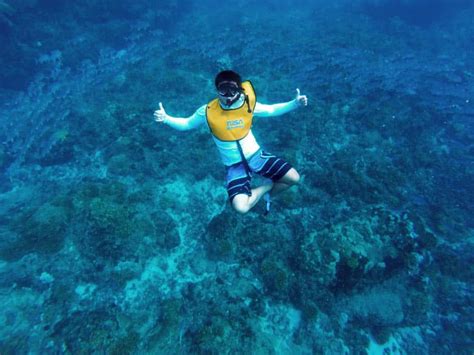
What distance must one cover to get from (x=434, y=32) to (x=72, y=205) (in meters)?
27.2

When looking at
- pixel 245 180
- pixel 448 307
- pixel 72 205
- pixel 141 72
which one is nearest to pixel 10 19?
pixel 141 72

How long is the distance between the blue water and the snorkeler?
2.90 m

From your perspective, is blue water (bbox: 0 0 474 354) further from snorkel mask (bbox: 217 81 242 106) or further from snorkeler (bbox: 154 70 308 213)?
snorkel mask (bbox: 217 81 242 106)

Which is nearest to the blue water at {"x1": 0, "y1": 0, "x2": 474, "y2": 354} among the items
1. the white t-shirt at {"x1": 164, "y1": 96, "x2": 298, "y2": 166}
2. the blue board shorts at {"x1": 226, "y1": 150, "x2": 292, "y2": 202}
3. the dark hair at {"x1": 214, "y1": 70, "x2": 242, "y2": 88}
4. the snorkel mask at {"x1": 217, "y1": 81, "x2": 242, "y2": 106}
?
the blue board shorts at {"x1": 226, "y1": 150, "x2": 292, "y2": 202}

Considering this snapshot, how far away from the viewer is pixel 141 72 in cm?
1395

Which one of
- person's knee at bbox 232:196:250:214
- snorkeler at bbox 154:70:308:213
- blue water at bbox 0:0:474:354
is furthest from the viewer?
blue water at bbox 0:0:474:354

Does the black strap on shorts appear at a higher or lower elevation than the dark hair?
lower

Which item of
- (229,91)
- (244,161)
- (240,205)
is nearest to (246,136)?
(244,161)

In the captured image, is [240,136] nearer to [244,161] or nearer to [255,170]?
[244,161]

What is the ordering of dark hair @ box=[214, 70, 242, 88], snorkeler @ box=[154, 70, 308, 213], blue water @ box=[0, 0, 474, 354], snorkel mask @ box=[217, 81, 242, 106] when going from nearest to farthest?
dark hair @ box=[214, 70, 242, 88], snorkel mask @ box=[217, 81, 242, 106], snorkeler @ box=[154, 70, 308, 213], blue water @ box=[0, 0, 474, 354]

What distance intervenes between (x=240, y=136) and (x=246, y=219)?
12.0 ft

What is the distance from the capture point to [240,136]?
490cm

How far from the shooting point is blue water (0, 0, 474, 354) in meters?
6.42

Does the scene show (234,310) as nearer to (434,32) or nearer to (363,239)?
(363,239)
